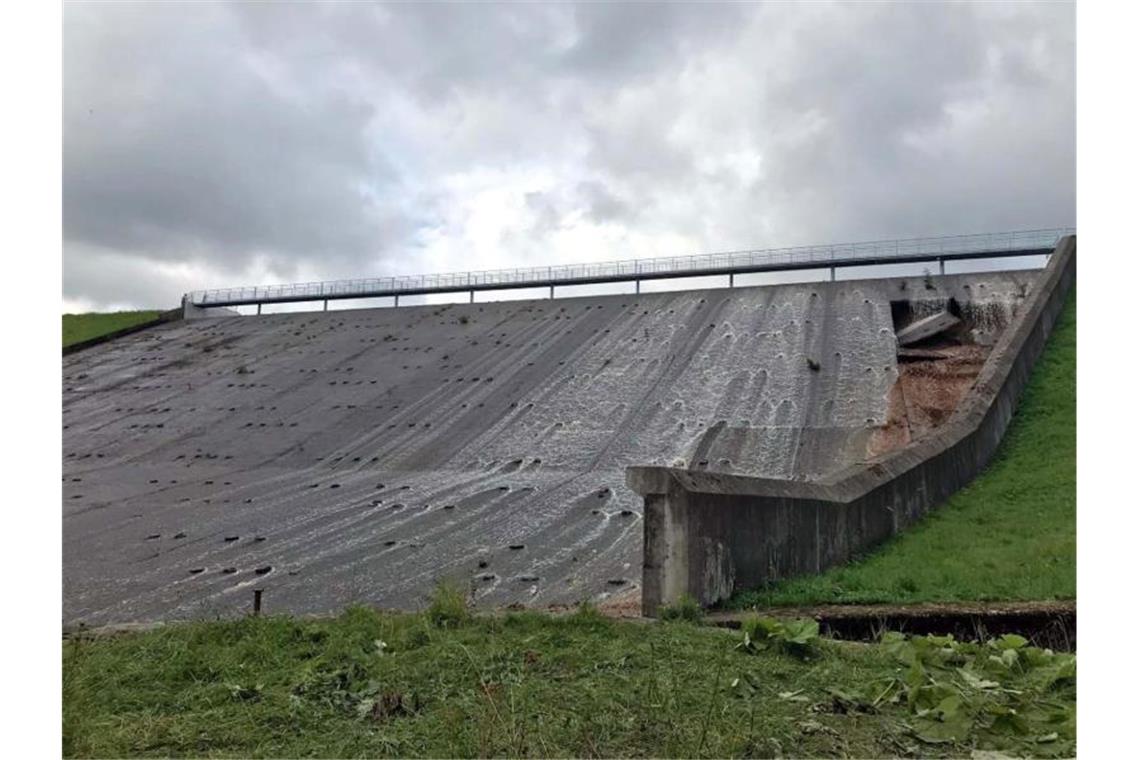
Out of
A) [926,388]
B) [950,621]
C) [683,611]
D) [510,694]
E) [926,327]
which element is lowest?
[950,621]

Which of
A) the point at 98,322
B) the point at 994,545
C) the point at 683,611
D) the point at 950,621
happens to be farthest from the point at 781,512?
the point at 98,322

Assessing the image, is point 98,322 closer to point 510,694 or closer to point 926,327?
point 926,327

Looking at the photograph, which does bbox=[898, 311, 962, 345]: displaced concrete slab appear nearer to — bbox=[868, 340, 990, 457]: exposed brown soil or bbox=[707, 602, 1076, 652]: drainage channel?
bbox=[868, 340, 990, 457]: exposed brown soil

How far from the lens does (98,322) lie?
115 feet

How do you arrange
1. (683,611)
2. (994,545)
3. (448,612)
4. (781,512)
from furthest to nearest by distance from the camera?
(994,545)
(781,512)
(683,611)
(448,612)

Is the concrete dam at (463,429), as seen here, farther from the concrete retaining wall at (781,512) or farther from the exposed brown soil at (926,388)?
the concrete retaining wall at (781,512)

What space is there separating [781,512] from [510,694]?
3.81 metres

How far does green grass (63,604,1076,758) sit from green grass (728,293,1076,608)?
6.62 ft

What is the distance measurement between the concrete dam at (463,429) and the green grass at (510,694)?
2.32 m

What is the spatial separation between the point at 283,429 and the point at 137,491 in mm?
3784

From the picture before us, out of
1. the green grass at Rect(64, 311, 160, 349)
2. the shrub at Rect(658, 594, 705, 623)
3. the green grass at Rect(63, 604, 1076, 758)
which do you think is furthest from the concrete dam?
the green grass at Rect(64, 311, 160, 349)

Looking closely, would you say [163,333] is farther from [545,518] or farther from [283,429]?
[545,518]

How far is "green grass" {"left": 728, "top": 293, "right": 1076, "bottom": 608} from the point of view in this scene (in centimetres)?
661

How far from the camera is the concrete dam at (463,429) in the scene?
854 cm
